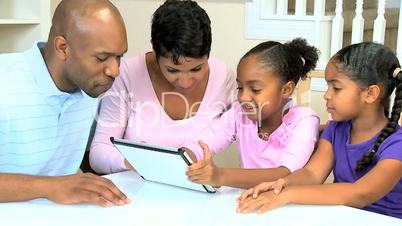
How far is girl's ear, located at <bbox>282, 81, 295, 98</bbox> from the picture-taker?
1451 millimetres

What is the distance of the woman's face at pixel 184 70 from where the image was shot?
1.40 m

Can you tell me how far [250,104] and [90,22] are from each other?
497 mm

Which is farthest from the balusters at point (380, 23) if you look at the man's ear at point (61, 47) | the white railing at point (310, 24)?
the man's ear at point (61, 47)

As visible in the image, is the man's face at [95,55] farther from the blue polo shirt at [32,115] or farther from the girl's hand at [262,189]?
the girl's hand at [262,189]

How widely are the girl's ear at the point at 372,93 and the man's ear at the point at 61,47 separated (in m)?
0.76

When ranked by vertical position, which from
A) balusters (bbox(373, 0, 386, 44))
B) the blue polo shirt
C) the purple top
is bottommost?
the purple top

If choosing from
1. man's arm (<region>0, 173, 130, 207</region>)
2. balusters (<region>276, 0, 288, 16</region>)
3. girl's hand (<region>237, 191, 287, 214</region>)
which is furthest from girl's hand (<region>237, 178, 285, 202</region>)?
balusters (<region>276, 0, 288, 16</region>)

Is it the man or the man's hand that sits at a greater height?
the man

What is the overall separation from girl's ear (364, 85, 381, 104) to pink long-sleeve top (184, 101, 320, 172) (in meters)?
0.15

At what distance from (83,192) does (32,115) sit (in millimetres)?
290

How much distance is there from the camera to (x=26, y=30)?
2.34 metres

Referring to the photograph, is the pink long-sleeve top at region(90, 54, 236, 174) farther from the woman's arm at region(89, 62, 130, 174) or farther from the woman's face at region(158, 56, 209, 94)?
the woman's face at region(158, 56, 209, 94)

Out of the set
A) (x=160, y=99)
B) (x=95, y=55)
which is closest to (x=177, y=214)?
(x=95, y=55)

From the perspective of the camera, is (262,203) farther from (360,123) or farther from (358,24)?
(358,24)
